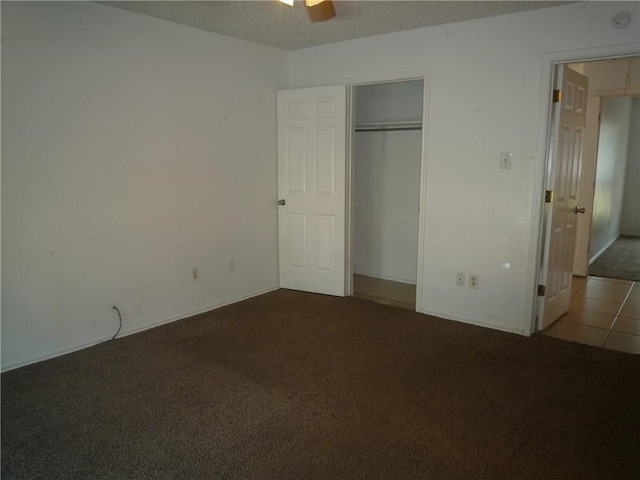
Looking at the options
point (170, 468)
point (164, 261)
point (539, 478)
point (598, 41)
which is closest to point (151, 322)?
point (164, 261)

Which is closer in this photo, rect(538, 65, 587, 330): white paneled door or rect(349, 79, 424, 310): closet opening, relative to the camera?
rect(538, 65, 587, 330): white paneled door

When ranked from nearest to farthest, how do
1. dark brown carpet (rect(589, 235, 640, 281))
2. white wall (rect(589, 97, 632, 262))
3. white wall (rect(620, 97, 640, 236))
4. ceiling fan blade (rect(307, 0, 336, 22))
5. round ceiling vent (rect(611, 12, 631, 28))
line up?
1. ceiling fan blade (rect(307, 0, 336, 22))
2. round ceiling vent (rect(611, 12, 631, 28))
3. dark brown carpet (rect(589, 235, 640, 281))
4. white wall (rect(589, 97, 632, 262))
5. white wall (rect(620, 97, 640, 236))

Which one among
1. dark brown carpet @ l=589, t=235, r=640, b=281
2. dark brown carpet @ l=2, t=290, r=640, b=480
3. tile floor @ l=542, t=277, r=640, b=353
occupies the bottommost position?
tile floor @ l=542, t=277, r=640, b=353

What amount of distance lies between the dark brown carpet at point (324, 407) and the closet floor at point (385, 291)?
31.3 inches

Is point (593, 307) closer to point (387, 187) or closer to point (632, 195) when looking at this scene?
point (387, 187)

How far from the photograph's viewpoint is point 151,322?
359cm

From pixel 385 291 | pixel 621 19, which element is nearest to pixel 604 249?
pixel 385 291

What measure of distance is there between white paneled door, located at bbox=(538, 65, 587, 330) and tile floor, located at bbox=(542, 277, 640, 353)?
0.16 meters

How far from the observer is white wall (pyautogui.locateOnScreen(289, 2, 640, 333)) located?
3.22 metres

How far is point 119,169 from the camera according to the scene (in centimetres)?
325

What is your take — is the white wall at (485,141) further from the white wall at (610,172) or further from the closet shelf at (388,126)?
the white wall at (610,172)

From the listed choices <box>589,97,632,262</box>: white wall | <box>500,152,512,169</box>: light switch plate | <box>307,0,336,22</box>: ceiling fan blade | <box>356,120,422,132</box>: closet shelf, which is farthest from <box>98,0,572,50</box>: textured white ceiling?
<box>589,97,632,262</box>: white wall

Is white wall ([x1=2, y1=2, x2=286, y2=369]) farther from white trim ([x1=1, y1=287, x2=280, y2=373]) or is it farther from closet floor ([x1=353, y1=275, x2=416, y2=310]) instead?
closet floor ([x1=353, y1=275, x2=416, y2=310])

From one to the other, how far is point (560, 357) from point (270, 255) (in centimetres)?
276
